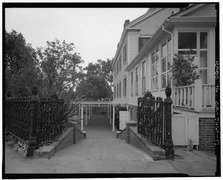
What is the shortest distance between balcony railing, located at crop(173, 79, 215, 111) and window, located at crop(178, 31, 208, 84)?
4.50 ft

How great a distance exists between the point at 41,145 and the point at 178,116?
11.6 ft

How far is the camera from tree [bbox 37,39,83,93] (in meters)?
19.5

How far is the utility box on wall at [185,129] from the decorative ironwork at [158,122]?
→ 21.9 inches

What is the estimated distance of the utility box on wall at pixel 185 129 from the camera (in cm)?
551

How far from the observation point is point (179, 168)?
400 cm

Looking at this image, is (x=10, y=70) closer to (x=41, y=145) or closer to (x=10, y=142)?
(x=10, y=142)

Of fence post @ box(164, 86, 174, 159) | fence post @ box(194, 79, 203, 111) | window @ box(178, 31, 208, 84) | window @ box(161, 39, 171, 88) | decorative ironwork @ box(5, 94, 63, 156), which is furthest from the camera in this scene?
window @ box(161, 39, 171, 88)

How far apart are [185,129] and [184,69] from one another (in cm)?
205

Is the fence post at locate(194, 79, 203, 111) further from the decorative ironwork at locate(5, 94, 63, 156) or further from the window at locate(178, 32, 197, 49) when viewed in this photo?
the decorative ironwork at locate(5, 94, 63, 156)

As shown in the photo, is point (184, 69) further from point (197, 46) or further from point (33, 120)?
point (33, 120)

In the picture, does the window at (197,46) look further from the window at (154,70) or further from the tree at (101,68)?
the tree at (101,68)

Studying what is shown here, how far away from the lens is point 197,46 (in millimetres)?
7230

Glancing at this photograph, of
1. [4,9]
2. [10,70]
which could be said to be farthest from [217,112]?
[10,70]

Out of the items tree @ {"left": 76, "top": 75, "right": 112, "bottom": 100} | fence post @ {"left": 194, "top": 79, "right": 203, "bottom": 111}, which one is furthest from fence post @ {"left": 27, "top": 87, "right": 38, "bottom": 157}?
tree @ {"left": 76, "top": 75, "right": 112, "bottom": 100}
